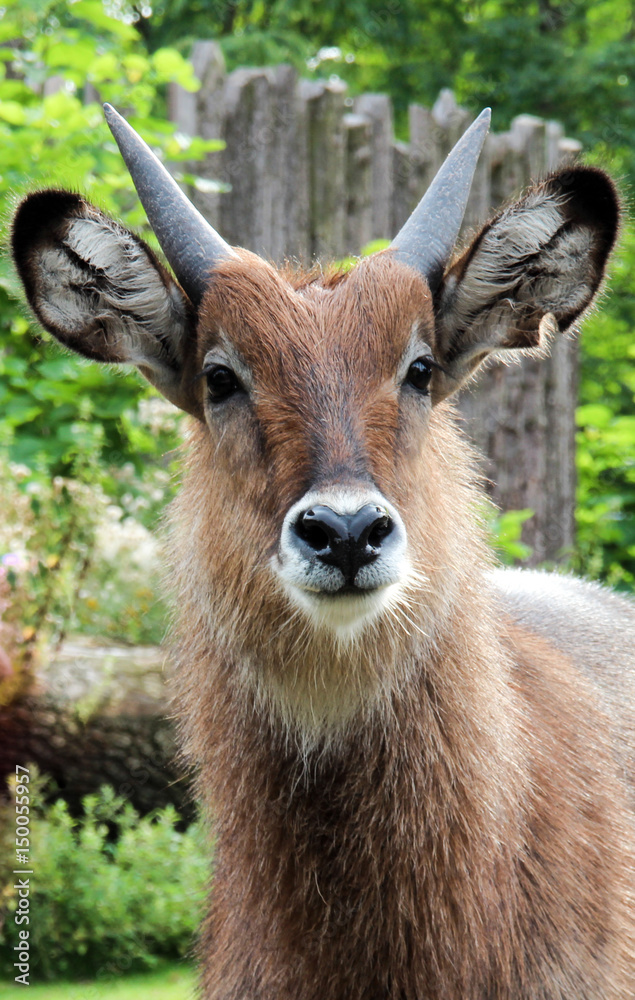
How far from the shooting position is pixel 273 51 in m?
16.3

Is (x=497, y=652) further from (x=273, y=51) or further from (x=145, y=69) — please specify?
(x=273, y=51)

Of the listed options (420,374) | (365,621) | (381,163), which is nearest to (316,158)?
(381,163)

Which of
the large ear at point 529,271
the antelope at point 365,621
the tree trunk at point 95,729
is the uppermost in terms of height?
the large ear at point 529,271

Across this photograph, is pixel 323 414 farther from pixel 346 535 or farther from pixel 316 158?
pixel 316 158

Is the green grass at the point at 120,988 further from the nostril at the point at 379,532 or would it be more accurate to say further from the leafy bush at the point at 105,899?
the nostril at the point at 379,532

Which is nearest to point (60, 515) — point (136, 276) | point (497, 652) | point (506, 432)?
point (136, 276)

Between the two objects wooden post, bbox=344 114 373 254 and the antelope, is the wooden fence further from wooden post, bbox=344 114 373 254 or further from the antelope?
the antelope

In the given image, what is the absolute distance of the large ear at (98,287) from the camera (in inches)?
143

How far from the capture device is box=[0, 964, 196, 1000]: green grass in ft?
18.3

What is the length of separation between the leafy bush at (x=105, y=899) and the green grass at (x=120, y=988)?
0.28 ft

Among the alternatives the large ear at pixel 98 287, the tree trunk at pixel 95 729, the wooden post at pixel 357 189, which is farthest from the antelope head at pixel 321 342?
the wooden post at pixel 357 189

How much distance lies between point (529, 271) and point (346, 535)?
4.91 ft

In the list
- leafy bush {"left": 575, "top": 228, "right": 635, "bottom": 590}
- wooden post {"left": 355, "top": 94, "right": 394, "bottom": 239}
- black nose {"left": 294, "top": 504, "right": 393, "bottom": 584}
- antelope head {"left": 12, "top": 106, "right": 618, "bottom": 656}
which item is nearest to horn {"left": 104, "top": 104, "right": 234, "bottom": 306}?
antelope head {"left": 12, "top": 106, "right": 618, "bottom": 656}

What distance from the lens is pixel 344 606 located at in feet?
9.93
